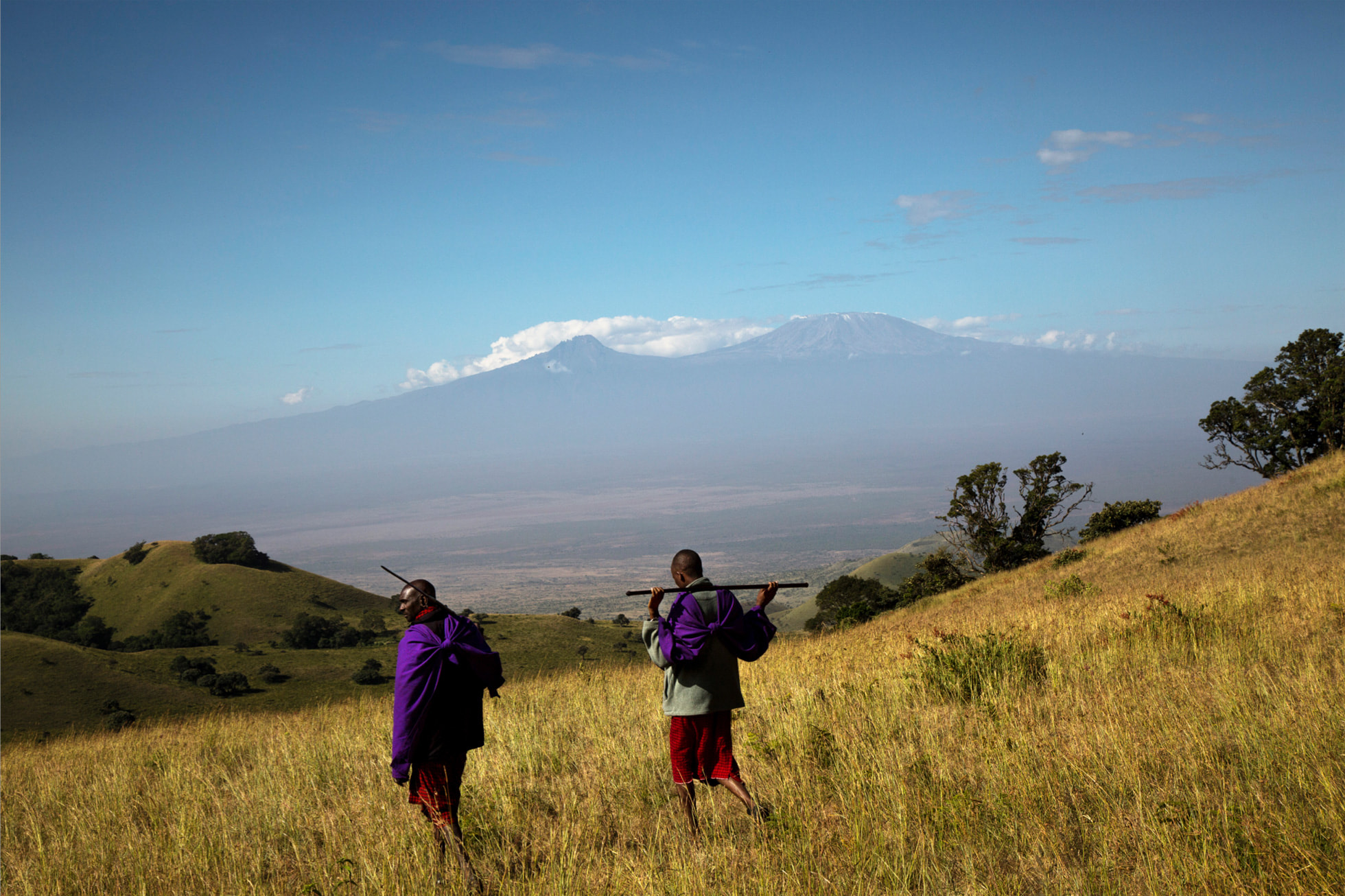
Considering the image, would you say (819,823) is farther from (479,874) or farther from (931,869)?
(479,874)

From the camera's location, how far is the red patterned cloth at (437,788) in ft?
16.6

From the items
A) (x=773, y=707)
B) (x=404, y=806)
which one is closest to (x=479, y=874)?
(x=404, y=806)

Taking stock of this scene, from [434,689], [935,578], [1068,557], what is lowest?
[935,578]

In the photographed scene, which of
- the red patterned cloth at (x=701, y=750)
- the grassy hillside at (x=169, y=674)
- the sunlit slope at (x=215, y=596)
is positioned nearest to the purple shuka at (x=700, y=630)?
the red patterned cloth at (x=701, y=750)

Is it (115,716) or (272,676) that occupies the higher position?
(115,716)

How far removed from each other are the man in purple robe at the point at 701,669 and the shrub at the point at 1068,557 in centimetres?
2662

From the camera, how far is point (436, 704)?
5.07 m

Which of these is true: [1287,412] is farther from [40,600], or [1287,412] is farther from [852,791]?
[40,600]

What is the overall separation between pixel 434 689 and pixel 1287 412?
56.1 m

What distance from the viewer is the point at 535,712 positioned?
966cm

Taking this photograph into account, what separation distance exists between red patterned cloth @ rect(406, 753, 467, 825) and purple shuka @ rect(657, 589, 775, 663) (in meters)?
1.68

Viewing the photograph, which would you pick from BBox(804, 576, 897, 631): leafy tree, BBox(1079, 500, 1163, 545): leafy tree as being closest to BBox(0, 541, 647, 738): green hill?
BBox(804, 576, 897, 631): leafy tree

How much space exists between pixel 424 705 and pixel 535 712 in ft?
16.1

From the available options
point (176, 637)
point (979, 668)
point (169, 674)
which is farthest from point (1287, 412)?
point (176, 637)
